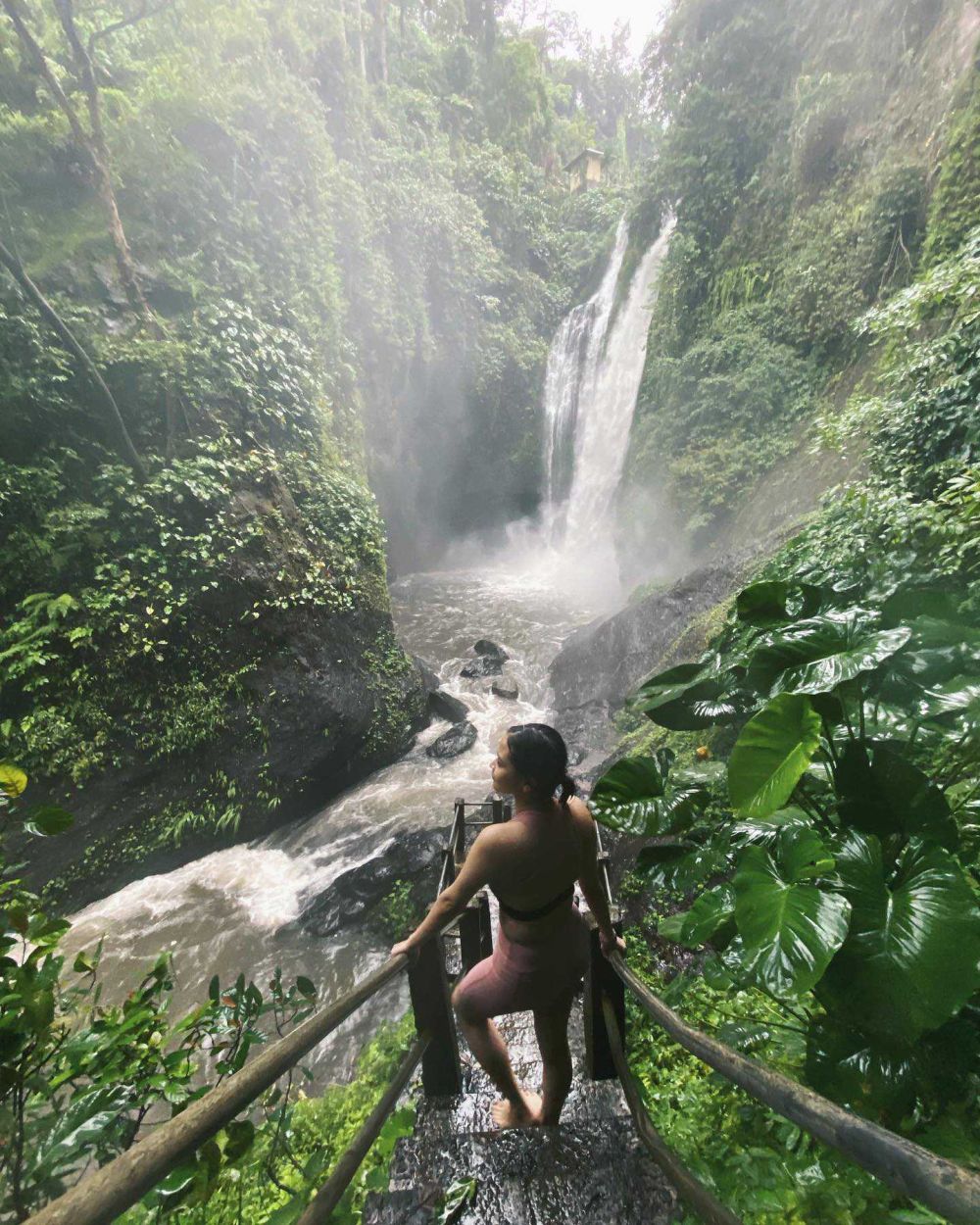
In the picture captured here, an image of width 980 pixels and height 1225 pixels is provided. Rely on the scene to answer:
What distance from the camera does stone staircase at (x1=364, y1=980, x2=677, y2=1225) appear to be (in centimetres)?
160

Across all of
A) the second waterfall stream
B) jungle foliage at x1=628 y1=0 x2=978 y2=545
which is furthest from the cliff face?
jungle foliage at x1=628 y1=0 x2=978 y2=545

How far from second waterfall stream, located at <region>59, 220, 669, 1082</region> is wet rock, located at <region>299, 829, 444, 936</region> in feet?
0.37

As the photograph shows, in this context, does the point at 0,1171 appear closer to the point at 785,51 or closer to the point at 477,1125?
the point at 477,1125

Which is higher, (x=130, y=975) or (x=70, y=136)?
(x=70, y=136)

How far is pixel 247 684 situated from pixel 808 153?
13.8 m

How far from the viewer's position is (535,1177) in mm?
1707

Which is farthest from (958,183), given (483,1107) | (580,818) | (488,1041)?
(483,1107)

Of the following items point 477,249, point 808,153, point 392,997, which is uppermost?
point 477,249

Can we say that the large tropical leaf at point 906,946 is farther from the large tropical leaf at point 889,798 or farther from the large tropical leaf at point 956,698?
the large tropical leaf at point 956,698

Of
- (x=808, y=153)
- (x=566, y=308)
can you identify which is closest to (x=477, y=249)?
(x=566, y=308)

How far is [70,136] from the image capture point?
7535 mm

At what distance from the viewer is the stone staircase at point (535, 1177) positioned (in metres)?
1.60

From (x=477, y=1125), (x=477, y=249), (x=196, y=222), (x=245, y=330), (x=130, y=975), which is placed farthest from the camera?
(x=477, y=249)

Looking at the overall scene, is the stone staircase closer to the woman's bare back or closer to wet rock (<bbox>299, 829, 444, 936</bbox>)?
the woman's bare back
